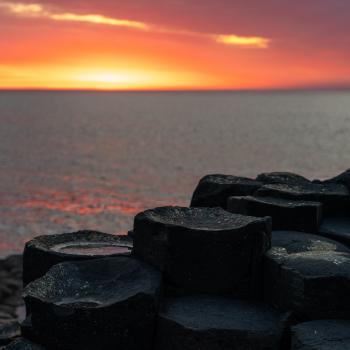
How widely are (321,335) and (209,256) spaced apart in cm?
115

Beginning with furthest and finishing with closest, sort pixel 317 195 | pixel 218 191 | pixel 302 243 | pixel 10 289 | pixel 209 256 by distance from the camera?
pixel 10 289 < pixel 218 191 < pixel 317 195 < pixel 302 243 < pixel 209 256

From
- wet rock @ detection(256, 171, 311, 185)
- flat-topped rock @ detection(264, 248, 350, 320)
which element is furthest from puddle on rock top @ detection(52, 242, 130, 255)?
wet rock @ detection(256, 171, 311, 185)

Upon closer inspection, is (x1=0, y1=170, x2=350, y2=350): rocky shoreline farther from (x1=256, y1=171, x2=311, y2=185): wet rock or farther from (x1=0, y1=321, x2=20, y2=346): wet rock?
(x1=256, y1=171, x2=311, y2=185): wet rock

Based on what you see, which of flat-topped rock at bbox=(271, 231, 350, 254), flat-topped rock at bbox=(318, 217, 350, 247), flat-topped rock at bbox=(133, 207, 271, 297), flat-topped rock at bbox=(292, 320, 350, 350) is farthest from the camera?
flat-topped rock at bbox=(318, 217, 350, 247)

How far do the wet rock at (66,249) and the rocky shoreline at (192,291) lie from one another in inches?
0.6

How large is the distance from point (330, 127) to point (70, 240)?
119759mm

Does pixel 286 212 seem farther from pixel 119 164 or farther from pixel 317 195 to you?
pixel 119 164

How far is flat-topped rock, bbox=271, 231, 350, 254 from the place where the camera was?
257 inches

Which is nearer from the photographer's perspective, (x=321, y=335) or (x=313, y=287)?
(x=321, y=335)

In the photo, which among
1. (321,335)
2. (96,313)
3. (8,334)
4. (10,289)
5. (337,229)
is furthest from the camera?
(10,289)

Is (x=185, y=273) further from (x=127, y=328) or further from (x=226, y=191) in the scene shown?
(x=226, y=191)

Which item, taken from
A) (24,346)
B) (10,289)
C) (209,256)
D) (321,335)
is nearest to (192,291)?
(209,256)

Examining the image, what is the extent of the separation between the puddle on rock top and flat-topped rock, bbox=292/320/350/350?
2.24 meters

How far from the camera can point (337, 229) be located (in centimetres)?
755
